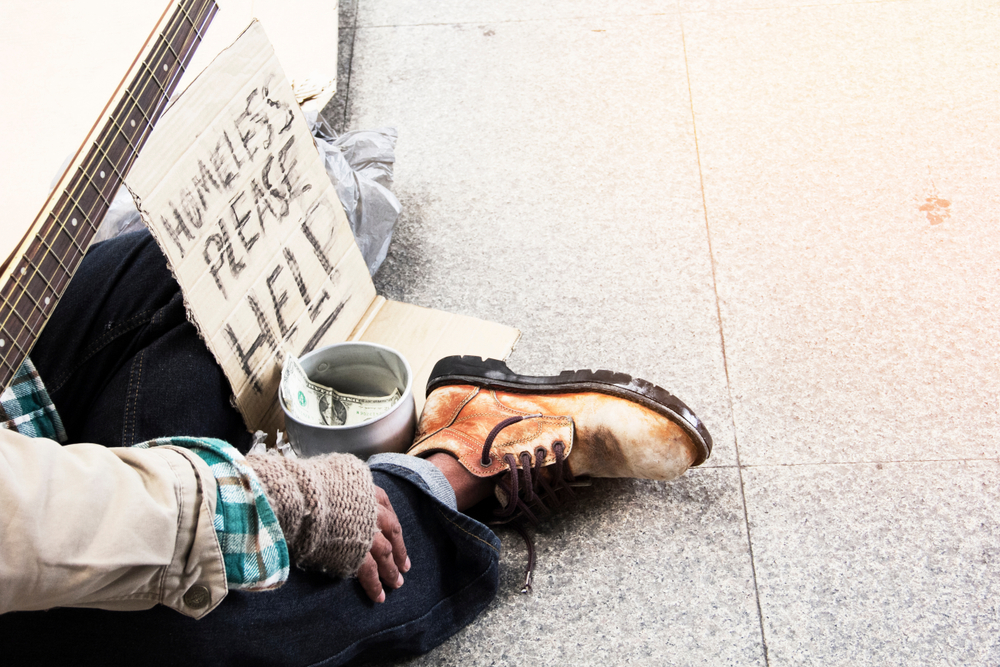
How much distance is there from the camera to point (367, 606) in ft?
2.81

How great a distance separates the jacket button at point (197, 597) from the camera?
659 millimetres

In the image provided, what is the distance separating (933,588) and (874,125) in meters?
0.91

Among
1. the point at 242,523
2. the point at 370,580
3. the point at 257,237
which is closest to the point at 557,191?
the point at 257,237

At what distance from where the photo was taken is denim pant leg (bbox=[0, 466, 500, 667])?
29.0 inches

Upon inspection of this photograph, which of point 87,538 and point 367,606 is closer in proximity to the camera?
point 87,538

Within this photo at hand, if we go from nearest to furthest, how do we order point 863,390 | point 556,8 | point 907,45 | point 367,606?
point 367,606 → point 863,390 → point 907,45 → point 556,8

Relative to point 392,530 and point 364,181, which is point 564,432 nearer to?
point 392,530

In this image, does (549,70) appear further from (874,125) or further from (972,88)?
(972,88)

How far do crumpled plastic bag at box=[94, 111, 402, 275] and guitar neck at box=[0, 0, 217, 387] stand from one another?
28cm

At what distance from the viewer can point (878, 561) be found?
979 mm

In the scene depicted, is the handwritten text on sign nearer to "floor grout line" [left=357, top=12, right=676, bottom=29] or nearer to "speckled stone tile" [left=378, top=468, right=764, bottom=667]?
"speckled stone tile" [left=378, top=468, right=764, bottom=667]

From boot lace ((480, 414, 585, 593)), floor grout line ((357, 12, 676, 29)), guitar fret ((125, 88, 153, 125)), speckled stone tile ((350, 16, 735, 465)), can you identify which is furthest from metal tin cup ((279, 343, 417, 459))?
floor grout line ((357, 12, 676, 29))

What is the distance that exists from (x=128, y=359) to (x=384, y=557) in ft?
1.28

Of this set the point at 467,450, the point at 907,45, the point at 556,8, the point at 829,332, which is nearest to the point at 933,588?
the point at 829,332
